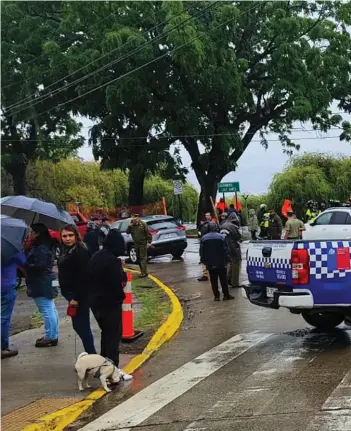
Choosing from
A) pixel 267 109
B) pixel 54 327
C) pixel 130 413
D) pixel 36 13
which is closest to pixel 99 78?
pixel 36 13

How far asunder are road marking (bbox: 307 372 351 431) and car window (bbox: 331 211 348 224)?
11957mm

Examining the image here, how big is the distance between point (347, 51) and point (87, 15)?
12.9m

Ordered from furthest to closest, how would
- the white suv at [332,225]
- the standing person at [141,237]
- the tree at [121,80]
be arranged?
the tree at [121,80] < the white suv at [332,225] < the standing person at [141,237]

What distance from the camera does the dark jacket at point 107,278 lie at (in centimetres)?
711

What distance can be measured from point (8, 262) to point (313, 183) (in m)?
34.9

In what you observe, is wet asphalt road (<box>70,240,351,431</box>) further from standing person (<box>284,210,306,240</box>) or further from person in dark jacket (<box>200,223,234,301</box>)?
standing person (<box>284,210,306,240</box>)

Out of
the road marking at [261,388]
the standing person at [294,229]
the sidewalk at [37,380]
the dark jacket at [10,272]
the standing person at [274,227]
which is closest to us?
the road marking at [261,388]

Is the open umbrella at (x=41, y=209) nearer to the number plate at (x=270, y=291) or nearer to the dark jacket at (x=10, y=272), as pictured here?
the dark jacket at (x=10, y=272)

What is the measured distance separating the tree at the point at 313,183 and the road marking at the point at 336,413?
3489cm

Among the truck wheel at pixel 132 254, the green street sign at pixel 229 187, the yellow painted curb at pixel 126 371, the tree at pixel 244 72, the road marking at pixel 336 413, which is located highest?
the tree at pixel 244 72

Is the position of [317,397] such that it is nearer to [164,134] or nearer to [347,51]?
[164,134]

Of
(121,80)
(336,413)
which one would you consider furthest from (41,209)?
(121,80)

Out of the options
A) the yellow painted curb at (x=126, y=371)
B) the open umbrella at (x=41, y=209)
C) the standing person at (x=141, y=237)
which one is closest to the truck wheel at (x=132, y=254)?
the standing person at (x=141, y=237)

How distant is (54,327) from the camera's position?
905 centimetres
